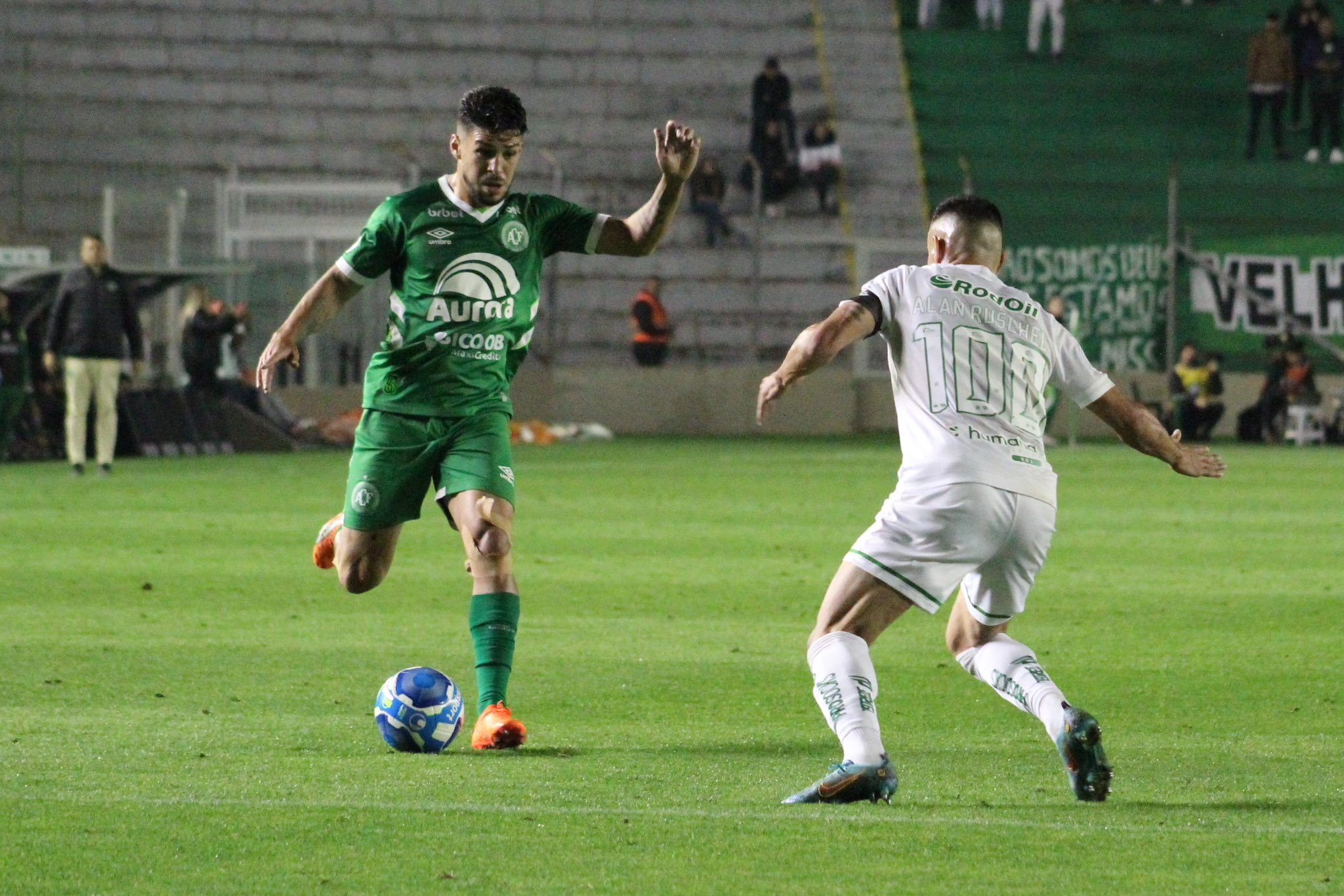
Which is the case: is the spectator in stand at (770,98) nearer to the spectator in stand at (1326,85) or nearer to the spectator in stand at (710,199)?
the spectator in stand at (710,199)

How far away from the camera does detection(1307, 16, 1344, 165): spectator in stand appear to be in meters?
35.7

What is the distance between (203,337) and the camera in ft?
85.3

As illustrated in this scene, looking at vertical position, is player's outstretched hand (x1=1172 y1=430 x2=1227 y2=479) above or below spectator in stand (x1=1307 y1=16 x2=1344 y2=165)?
below

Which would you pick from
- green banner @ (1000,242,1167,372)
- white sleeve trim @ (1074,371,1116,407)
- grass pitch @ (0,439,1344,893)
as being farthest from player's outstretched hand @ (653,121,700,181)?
green banner @ (1000,242,1167,372)

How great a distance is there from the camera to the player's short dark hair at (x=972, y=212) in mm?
6336

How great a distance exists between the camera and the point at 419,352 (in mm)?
7504

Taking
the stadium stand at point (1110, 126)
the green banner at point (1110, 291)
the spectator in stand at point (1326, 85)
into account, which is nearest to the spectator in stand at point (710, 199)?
the stadium stand at point (1110, 126)

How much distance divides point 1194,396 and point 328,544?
23654 millimetres

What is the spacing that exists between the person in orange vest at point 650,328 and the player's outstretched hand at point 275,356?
24904 millimetres

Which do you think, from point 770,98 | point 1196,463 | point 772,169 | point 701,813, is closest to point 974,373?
point 1196,463

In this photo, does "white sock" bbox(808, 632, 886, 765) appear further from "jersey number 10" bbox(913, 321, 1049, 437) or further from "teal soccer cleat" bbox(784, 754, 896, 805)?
"jersey number 10" bbox(913, 321, 1049, 437)

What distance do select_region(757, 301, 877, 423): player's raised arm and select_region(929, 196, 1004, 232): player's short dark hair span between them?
0.54 metres

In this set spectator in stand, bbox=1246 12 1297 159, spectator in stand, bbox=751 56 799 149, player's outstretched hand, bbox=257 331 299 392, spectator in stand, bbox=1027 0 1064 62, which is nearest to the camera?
player's outstretched hand, bbox=257 331 299 392

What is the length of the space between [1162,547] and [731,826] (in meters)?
9.43
